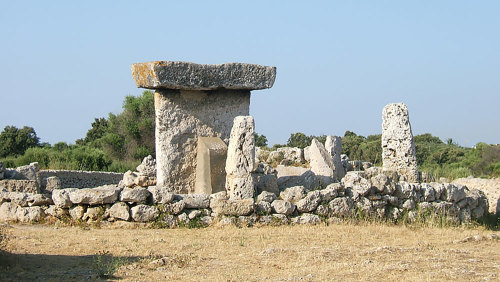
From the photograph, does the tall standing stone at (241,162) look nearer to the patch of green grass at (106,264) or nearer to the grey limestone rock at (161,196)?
the grey limestone rock at (161,196)

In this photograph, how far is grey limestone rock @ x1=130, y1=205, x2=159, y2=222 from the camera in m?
A: 12.7

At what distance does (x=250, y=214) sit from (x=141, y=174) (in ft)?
15.4

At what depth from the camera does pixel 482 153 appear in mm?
34562

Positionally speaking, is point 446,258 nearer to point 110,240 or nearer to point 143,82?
point 110,240

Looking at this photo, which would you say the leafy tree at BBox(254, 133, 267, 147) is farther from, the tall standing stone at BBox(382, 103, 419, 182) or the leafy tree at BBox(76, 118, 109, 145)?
the tall standing stone at BBox(382, 103, 419, 182)

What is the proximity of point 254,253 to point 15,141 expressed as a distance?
25667 millimetres

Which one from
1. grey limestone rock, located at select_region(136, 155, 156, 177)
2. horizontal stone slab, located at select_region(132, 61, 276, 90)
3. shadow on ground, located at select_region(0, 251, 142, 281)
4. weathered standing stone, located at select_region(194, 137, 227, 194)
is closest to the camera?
shadow on ground, located at select_region(0, 251, 142, 281)

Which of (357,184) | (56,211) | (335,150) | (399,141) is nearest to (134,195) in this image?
(56,211)

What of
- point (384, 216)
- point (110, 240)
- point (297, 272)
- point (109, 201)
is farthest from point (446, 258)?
point (109, 201)

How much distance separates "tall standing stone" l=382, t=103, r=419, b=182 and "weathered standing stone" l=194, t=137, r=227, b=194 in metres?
3.94

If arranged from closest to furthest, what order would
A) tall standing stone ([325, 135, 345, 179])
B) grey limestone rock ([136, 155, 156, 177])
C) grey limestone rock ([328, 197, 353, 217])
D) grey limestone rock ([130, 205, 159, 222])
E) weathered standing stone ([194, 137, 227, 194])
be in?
1. grey limestone rock ([130, 205, 159, 222])
2. grey limestone rock ([328, 197, 353, 217])
3. weathered standing stone ([194, 137, 227, 194])
4. grey limestone rock ([136, 155, 156, 177])
5. tall standing stone ([325, 135, 345, 179])

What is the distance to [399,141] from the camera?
16.4 meters

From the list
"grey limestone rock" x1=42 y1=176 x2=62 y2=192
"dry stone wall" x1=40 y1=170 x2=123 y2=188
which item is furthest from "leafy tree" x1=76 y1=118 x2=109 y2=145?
"grey limestone rock" x1=42 y1=176 x2=62 y2=192

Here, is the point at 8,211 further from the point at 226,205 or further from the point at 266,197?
the point at 266,197
